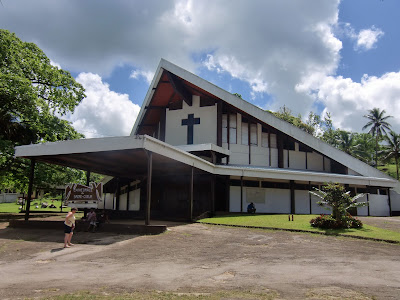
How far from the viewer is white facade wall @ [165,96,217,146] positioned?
23516mm

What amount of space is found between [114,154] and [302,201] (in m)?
14.8

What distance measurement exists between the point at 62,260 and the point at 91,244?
219cm

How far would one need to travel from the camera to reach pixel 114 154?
14.0 meters

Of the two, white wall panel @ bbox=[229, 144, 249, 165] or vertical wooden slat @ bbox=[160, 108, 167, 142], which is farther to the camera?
vertical wooden slat @ bbox=[160, 108, 167, 142]

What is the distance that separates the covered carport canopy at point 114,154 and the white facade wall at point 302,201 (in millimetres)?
8095

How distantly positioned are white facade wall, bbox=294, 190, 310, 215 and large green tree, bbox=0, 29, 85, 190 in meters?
15.9

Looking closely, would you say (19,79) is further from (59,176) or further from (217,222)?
(217,222)

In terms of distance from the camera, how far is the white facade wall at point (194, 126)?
23516 millimetres

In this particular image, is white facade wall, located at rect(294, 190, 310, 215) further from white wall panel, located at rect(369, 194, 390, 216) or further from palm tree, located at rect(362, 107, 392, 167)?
palm tree, located at rect(362, 107, 392, 167)

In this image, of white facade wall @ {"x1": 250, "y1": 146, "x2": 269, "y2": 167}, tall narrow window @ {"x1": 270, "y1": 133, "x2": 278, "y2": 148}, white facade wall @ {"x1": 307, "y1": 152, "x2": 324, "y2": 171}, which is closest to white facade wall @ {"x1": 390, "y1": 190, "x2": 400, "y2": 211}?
white facade wall @ {"x1": 307, "y1": 152, "x2": 324, "y2": 171}

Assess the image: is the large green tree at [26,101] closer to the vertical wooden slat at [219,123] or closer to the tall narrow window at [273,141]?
the vertical wooden slat at [219,123]

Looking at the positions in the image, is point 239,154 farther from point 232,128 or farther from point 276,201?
point 276,201

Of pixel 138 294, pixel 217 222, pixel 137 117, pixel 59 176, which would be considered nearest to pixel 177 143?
pixel 137 117

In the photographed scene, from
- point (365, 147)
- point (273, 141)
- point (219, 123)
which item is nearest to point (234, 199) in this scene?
point (219, 123)
